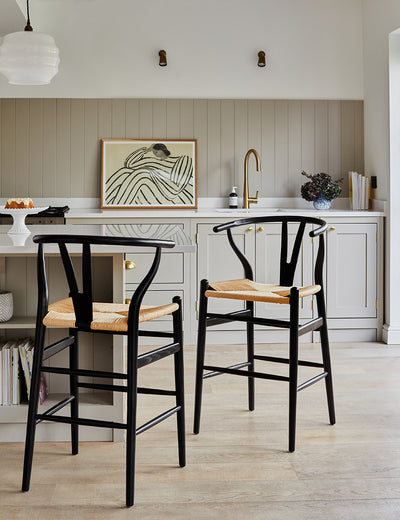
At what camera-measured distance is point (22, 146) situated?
4945 mm

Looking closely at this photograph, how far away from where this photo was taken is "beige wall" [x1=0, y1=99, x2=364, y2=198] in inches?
195

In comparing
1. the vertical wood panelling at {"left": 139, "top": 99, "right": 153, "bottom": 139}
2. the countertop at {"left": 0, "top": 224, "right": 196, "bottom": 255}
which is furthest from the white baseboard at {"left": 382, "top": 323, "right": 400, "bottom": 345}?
the vertical wood panelling at {"left": 139, "top": 99, "right": 153, "bottom": 139}

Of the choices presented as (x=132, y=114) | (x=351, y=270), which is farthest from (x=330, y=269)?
(x=132, y=114)

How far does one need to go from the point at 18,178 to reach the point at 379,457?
345 centimetres

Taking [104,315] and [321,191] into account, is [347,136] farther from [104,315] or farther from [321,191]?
[104,315]

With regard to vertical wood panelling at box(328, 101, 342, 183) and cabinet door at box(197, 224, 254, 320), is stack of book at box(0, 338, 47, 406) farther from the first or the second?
vertical wood panelling at box(328, 101, 342, 183)

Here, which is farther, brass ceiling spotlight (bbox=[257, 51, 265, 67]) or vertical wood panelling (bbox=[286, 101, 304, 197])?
vertical wood panelling (bbox=[286, 101, 304, 197])

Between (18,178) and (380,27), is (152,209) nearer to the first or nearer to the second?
(18,178)

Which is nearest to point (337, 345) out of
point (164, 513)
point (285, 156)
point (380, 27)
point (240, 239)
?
point (240, 239)

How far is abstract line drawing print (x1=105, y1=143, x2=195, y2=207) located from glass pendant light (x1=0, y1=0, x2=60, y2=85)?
2008 mm

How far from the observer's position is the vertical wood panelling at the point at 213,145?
198 inches

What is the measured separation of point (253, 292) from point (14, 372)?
1.03m

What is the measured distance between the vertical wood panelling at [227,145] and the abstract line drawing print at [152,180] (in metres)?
0.25

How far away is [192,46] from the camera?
498 centimetres
